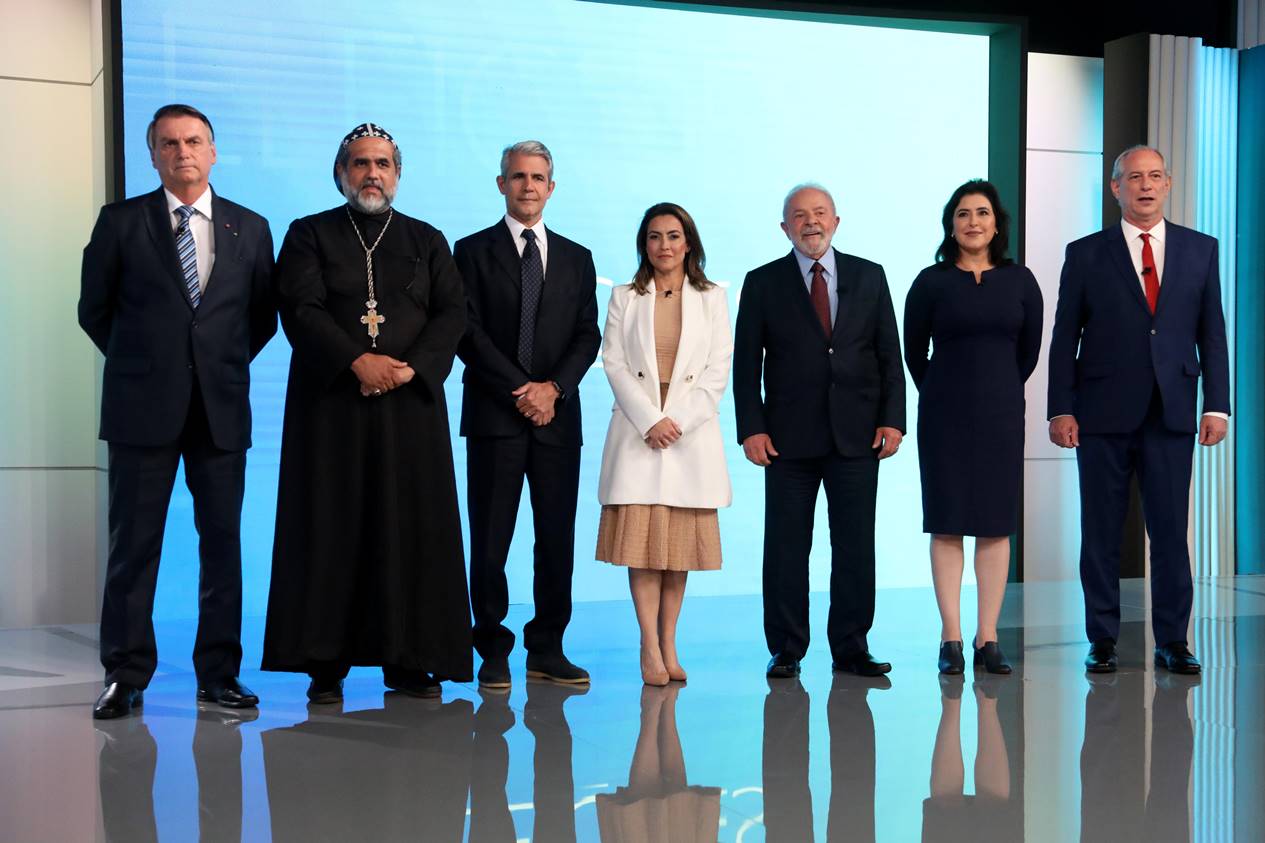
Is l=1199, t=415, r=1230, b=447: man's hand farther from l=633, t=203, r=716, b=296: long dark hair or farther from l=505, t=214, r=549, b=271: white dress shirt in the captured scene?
l=505, t=214, r=549, b=271: white dress shirt

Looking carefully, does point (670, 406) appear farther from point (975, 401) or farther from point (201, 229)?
point (201, 229)

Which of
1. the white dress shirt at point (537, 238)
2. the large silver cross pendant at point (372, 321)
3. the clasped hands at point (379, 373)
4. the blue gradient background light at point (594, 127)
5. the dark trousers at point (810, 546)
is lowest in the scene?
the dark trousers at point (810, 546)

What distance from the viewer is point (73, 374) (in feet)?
18.3

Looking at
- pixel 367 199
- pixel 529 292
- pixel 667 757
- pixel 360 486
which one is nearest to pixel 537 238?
pixel 529 292

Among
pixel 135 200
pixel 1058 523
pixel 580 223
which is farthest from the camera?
pixel 1058 523

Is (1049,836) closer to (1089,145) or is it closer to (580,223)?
(580,223)

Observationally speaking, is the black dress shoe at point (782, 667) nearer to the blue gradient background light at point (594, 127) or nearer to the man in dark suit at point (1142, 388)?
the man in dark suit at point (1142, 388)

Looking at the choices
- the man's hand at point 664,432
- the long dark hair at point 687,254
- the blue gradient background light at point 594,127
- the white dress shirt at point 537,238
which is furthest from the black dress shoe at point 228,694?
the blue gradient background light at point 594,127

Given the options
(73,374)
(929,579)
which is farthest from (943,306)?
(73,374)

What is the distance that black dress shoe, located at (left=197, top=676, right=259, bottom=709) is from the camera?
3.85m

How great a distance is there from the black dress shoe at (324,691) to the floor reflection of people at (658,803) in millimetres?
966

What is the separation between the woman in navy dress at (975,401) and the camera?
4.42 m

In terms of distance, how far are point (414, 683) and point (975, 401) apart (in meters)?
1.98

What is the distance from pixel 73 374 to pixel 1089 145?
16.5 ft
